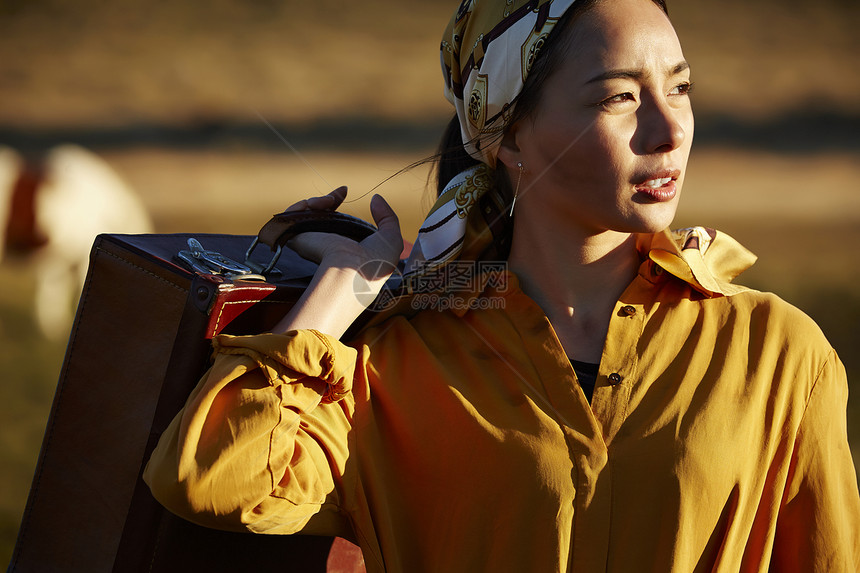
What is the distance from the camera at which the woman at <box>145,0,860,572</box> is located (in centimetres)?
117

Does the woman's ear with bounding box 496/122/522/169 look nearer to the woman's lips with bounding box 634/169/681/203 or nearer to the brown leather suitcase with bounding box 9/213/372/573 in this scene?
the woman's lips with bounding box 634/169/681/203

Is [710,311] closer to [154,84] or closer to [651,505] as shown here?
[651,505]

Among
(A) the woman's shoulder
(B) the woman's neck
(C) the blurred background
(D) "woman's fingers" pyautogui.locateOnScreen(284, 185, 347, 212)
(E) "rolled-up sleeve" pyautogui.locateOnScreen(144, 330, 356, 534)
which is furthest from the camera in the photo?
(C) the blurred background

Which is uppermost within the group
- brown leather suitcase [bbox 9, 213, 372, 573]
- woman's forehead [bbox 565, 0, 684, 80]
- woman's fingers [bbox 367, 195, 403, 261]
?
woman's forehead [bbox 565, 0, 684, 80]

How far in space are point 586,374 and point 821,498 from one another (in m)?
0.37

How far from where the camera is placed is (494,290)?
56.3 inches

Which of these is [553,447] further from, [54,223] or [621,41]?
[54,223]

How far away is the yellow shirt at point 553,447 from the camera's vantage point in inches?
45.9

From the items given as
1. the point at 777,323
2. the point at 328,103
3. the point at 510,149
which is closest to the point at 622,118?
the point at 510,149

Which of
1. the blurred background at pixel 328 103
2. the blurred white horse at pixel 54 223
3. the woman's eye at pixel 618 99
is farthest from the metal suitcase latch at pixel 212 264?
the blurred background at pixel 328 103

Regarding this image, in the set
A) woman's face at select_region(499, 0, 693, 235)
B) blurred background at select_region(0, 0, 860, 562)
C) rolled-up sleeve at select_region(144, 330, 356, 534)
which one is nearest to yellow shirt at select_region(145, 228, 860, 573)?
rolled-up sleeve at select_region(144, 330, 356, 534)

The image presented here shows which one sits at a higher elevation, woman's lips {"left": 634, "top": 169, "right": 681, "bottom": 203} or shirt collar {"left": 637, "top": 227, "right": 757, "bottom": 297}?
woman's lips {"left": 634, "top": 169, "right": 681, "bottom": 203}

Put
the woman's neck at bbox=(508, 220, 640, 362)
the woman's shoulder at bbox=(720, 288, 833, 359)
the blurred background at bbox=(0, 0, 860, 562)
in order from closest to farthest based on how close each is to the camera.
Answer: the woman's shoulder at bbox=(720, 288, 833, 359) < the woman's neck at bbox=(508, 220, 640, 362) < the blurred background at bbox=(0, 0, 860, 562)

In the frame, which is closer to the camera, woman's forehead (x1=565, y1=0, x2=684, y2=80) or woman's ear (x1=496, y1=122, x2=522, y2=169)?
woman's forehead (x1=565, y1=0, x2=684, y2=80)
